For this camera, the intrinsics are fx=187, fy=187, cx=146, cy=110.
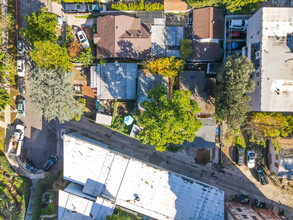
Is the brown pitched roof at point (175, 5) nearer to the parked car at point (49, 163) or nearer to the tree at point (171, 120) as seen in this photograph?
the tree at point (171, 120)

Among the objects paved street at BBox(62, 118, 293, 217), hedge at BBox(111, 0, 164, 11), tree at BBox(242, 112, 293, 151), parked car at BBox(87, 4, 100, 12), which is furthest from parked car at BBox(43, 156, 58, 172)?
tree at BBox(242, 112, 293, 151)

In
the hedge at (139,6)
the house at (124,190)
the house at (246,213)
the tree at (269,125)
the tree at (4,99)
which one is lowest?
the house at (246,213)

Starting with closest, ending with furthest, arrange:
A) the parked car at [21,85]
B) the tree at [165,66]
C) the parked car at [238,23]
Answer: the tree at [165,66] → the parked car at [238,23] → the parked car at [21,85]

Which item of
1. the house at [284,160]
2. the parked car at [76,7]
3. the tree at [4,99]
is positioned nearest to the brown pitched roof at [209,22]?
the parked car at [76,7]

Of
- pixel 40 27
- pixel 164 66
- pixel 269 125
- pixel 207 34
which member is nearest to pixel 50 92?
pixel 40 27

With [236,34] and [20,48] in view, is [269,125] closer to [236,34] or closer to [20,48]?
[236,34]

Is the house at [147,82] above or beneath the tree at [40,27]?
beneath
